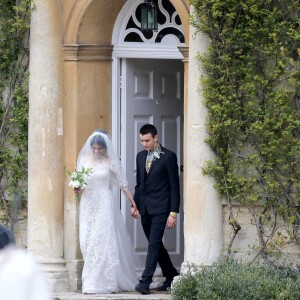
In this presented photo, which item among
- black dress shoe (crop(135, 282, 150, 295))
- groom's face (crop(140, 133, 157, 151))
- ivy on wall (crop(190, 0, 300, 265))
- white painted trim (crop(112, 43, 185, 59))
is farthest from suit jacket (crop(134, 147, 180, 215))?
white painted trim (crop(112, 43, 185, 59))

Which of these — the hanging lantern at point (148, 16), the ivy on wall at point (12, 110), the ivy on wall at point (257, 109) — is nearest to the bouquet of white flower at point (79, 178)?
the ivy on wall at point (12, 110)

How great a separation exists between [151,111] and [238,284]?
3425 millimetres

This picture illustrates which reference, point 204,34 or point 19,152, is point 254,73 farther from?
point 19,152

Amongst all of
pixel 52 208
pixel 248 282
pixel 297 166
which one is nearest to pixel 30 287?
pixel 248 282

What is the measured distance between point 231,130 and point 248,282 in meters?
1.93

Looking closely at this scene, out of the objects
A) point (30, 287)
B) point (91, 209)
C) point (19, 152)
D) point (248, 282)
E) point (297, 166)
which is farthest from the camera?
point (19, 152)

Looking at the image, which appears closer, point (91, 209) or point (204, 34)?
point (204, 34)

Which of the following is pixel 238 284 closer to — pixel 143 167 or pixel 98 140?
pixel 143 167

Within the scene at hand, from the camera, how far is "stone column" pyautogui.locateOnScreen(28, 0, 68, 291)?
36.5ft

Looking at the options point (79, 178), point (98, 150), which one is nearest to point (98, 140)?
point (98, 150)

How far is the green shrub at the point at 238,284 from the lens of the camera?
8805mm

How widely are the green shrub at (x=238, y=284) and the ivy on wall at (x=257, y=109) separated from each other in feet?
2.69

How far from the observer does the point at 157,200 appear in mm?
10805

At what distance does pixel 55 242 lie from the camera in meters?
11.1
